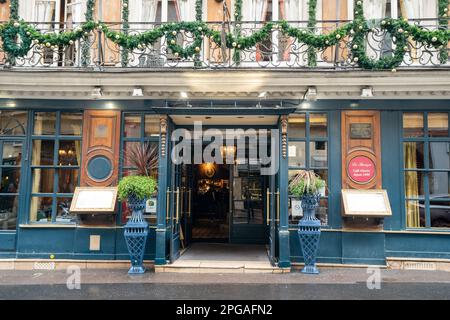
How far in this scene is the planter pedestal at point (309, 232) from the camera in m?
7.49

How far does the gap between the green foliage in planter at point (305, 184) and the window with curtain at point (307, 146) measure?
70 centimetres

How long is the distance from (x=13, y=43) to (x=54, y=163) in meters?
2.81

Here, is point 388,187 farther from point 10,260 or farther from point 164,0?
point 10,260

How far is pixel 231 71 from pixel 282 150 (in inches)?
80.4

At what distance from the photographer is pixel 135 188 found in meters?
7.36

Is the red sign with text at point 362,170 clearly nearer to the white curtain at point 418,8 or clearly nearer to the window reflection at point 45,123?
the white curtain at point 418,8

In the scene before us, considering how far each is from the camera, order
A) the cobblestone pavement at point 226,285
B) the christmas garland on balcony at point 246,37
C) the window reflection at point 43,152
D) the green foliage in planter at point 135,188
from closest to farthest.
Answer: the cobblestone pavement at point 226,285 → the green foliage in planter at point 135,188 → the christmas garland on balcony at point 246,37 → the window reflection at point 43,152

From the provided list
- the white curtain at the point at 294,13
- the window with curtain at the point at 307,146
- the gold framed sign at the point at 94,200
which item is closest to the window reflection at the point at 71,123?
the gold framed sign at the point at 94,200

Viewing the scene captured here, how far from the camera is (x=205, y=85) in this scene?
778 centimetres

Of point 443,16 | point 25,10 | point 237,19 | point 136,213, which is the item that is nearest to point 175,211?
point 136,213

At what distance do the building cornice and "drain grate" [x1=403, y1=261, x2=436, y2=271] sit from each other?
3.73 metres
